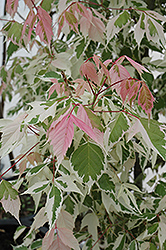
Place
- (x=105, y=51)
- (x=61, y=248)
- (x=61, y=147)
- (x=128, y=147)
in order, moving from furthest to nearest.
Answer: (x=105, y=51) < (x=128, y=147) < (x=61, y=248) < (x=61, y=147)

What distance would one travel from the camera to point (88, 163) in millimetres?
410

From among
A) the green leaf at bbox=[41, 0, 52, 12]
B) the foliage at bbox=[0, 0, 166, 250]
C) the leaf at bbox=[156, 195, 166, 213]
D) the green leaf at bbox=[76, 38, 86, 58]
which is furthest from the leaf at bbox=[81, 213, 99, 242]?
the green leaf at bbox=[41, 0, 52, 12]

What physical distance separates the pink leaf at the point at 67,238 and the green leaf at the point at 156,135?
190 millimetres

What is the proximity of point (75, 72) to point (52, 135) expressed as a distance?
13.9 inches

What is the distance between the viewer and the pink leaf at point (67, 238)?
42 cm

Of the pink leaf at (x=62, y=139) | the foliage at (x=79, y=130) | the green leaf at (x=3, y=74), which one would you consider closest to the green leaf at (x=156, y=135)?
the foliage at (x=79, y=130)

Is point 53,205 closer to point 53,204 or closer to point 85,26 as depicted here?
point 53,204

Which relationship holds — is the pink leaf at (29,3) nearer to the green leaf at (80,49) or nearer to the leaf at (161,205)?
the green leaf at (80,49)

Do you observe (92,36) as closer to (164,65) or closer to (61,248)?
(164,65)

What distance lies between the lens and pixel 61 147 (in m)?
0.33

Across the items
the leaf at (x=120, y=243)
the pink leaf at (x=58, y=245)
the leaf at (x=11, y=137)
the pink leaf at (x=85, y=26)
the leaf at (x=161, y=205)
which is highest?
the pink leaf at (x=85, y=26)

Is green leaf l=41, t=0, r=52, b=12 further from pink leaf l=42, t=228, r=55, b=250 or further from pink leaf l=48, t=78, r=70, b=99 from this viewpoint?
pink leaf l=42, t=228, r=55, b=250

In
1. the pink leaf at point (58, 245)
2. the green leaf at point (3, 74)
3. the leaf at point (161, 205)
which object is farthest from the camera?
the green leaf at point (3, 74)

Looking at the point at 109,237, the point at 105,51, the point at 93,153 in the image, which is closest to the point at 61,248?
the point at 93,153
